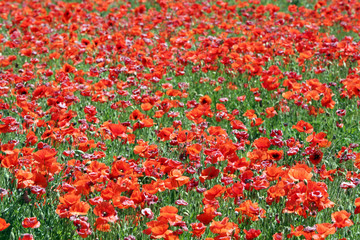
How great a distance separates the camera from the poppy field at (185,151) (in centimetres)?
297

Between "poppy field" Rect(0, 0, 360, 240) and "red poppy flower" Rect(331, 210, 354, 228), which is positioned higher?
"red poppy flower" Rect(331, 210, 354, 228)

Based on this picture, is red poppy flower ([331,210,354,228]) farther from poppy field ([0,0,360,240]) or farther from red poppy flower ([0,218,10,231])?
red poppy flower ([0,218,10,231])

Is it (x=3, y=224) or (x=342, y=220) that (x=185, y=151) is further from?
(x=3, y=224)

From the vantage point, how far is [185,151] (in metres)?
4.04

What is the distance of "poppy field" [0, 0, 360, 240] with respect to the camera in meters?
2.97

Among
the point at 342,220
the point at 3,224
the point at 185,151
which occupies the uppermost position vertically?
the point at 342,220

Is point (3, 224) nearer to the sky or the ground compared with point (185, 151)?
nearer to the sky

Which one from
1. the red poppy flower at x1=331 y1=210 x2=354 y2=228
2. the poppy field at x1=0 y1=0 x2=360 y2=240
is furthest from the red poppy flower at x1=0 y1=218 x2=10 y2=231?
the red poppy flower at x1=331 y1=210 x2=354 y2=228

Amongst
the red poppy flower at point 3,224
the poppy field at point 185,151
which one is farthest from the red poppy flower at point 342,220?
the red poppy flower at point 3,224

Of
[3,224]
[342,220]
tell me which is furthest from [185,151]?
[3,224]

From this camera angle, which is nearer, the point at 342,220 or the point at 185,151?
the point at 342,220

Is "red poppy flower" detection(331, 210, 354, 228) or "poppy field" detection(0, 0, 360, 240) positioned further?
"poppy field" detection(0, 0, 360, 240)

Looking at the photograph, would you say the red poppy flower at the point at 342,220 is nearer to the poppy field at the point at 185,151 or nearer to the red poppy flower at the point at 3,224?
the poppy field at the point at 185,151

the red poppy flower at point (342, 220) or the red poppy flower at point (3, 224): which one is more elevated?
the red poppy flower at point (342, 220)
